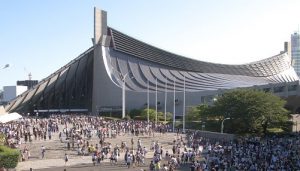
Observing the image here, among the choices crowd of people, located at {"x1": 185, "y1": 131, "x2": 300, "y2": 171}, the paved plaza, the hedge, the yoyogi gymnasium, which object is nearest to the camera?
crowd of people, located at {"x1": 185, "y1": 131, "x2": 300, "y2": 171}

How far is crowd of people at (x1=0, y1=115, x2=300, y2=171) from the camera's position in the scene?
30109 millimetres

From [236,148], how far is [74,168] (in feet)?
41.8

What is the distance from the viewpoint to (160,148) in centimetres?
3772

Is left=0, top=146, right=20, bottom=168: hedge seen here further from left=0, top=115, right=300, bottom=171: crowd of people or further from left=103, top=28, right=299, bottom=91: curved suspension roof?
left=103, top=28, right=299, bottom=91: curved suspension roof

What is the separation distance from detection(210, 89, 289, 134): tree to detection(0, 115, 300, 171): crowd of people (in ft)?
24.5

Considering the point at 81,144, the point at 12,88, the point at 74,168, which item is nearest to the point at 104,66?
the point at 12,88

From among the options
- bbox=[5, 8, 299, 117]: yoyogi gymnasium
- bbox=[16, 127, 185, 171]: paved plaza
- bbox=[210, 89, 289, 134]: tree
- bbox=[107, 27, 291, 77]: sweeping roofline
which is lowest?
bbox=[16, 127, 185, 171]: paved plaza

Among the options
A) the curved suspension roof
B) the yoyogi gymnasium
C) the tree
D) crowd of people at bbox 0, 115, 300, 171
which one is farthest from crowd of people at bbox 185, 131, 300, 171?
the curved suspension roof

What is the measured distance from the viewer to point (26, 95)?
78.3 m

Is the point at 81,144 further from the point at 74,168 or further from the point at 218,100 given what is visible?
the point at 218,100

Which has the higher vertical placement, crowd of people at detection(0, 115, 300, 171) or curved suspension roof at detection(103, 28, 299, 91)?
curved suspension roof at detection(103, 28, 299, 91)

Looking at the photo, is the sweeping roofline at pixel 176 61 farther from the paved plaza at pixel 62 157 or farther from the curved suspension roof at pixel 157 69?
the paved plaza at pixel 62 157

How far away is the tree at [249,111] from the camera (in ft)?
173

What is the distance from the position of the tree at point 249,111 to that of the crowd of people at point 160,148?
746cm
